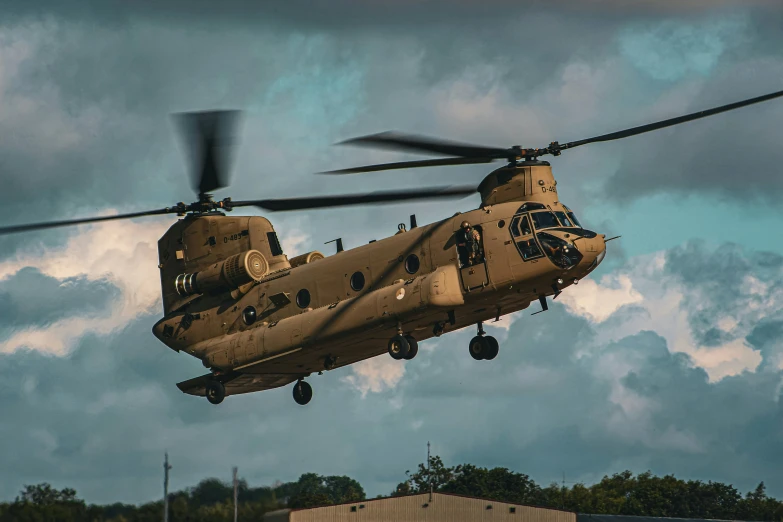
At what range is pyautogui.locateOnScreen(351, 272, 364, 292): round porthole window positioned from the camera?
39688 millimetres

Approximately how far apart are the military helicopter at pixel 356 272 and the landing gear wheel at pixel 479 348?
55 millimetres

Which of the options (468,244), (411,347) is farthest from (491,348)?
(468,244)

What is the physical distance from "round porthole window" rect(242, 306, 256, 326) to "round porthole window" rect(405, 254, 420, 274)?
672 centimetres

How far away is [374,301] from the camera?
126ft

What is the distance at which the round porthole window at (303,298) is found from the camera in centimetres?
4112

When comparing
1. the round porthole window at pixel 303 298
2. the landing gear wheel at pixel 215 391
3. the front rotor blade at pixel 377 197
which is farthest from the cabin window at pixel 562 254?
the landing gear wheel at pixel 215 391

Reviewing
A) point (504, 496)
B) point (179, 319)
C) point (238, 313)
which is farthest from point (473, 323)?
point (504, 496)

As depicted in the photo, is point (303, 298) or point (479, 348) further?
point (303, 298)

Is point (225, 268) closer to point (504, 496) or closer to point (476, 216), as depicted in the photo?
point (476, 216)

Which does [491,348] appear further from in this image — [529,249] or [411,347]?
[529,249]

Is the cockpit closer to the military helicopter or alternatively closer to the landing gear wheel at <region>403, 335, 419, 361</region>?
the military helicopter

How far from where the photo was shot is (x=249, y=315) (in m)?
42.6

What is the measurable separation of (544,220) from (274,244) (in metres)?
11.8

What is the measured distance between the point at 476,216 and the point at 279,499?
11212mm
